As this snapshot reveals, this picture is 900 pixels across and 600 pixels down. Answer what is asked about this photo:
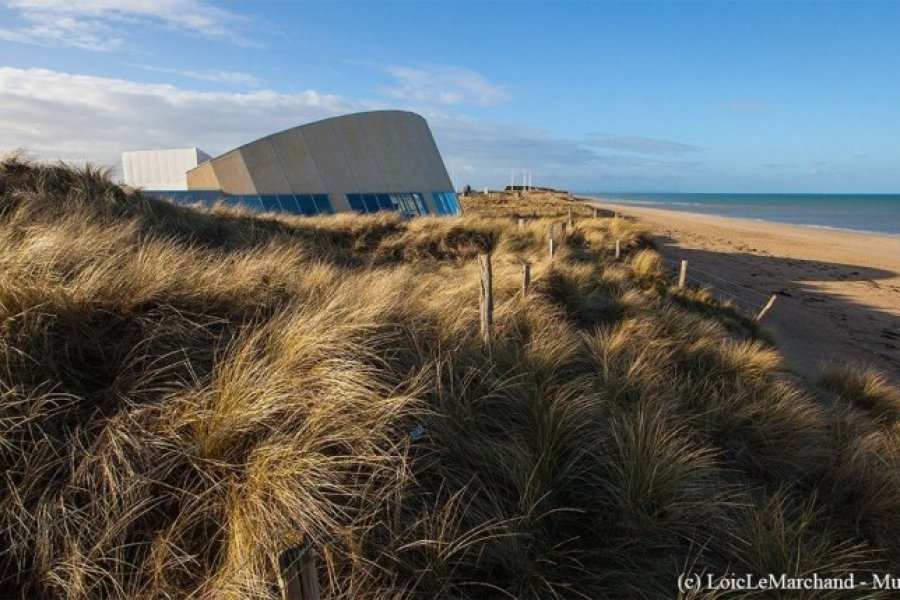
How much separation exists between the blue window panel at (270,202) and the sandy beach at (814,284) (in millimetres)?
Answer: 18964

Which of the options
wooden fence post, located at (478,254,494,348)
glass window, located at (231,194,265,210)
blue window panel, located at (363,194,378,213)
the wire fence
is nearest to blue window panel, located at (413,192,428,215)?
blue window panel, located at (363,194,378,213)

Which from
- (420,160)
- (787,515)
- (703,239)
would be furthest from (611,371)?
(703,239)

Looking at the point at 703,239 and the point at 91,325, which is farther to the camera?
the point at 703,239

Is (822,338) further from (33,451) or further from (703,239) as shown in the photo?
(703,239)

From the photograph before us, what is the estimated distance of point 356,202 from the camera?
99.2ft

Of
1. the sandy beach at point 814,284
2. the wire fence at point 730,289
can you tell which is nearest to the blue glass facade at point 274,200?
the wire fence at point 730,289

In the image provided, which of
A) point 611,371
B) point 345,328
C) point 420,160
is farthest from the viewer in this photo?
point 420,160

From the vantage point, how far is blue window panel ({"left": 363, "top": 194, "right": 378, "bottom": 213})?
101 ft

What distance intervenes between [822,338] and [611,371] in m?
12.8

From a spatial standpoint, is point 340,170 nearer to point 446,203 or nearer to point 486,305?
point 446,203

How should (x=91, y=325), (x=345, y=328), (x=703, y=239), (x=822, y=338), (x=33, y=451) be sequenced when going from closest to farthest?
(x=33, y=451)
(x=91, y=325)
(x=345, y=328)
(x=822, y=338)
(x=703, y=239)

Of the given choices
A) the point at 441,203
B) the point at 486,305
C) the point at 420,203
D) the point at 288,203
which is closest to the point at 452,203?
the point at 441,203

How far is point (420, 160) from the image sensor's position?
3531cm

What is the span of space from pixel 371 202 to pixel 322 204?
2.96 m
